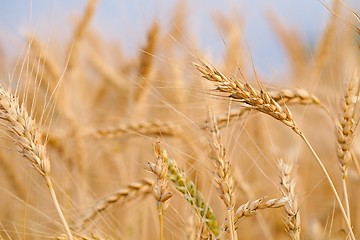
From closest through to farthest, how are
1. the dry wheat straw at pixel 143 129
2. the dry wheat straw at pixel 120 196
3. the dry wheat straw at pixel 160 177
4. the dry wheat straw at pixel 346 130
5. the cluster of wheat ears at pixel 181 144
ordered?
1. the dry wheat straw at pixel 160 177
2. the cluster of wheat ears at pixel 181 144
3. the dry wheat straw at pixel 346 130
4. the dry wheat straw at pixel 120 196
5. the dry wheat straw at pixel 143 129

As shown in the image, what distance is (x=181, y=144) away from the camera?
7.91ft

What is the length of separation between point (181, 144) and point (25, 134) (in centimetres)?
119

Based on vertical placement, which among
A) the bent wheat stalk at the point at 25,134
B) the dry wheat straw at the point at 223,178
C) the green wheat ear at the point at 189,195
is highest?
the bent wheat stalk at the point at 25,134

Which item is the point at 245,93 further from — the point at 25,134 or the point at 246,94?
the point at 25,134

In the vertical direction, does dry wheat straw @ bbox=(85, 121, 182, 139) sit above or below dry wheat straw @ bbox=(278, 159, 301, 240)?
below

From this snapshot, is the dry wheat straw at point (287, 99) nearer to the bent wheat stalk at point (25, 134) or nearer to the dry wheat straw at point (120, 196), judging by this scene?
the dry wheat straw at point (120, 196)

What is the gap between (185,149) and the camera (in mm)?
2484

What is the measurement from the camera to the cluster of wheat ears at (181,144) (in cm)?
132

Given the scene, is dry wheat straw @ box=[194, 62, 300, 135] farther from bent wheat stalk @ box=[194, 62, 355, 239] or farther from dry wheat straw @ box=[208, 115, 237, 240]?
dry wheat straw @ box=[208, 115, 237, 240]

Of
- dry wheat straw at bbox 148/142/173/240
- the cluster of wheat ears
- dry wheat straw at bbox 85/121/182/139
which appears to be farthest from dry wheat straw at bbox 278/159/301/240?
dry wheat straw at bbox 85/121/182/139

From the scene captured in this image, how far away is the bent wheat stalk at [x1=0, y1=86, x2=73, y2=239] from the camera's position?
125cm

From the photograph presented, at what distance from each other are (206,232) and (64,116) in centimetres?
173

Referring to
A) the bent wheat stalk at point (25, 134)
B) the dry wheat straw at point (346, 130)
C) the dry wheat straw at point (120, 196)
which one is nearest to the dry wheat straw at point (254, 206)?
the dry wheat straw at point (346, 130)

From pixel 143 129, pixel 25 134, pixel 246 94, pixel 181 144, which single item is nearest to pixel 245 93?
pixel 246 94
